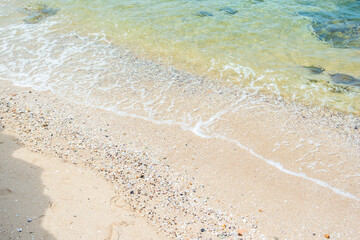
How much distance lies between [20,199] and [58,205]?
1.98 ft

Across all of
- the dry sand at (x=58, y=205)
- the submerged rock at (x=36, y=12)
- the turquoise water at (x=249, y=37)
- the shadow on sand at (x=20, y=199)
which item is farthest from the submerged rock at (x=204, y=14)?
the shadow on sand at (x=20, y=199)

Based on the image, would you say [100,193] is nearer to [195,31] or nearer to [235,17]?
[195,31]

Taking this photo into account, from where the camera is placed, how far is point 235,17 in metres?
13.5

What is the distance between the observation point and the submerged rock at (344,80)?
9.28 metres

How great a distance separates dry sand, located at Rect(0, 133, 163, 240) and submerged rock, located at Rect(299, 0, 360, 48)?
1114 cm

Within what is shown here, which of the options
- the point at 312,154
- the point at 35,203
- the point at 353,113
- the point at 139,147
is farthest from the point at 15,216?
the point at 353,113

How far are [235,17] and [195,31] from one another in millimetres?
2475

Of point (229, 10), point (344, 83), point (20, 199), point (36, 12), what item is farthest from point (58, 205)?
point (36, 12)

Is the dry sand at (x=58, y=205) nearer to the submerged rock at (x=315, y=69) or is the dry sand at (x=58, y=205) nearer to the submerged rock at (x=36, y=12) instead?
the submerged rock at (x=315, y=69)

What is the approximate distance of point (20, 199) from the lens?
4.60 meters

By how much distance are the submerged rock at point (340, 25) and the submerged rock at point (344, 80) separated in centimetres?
260

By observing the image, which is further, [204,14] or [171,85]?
[204,14]

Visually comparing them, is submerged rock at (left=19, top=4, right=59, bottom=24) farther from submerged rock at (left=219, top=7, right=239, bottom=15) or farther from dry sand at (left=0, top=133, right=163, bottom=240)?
dry sand at (left=0, top=133, right=163, bottom=240)

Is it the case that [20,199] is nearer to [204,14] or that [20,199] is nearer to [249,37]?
[249,37]
